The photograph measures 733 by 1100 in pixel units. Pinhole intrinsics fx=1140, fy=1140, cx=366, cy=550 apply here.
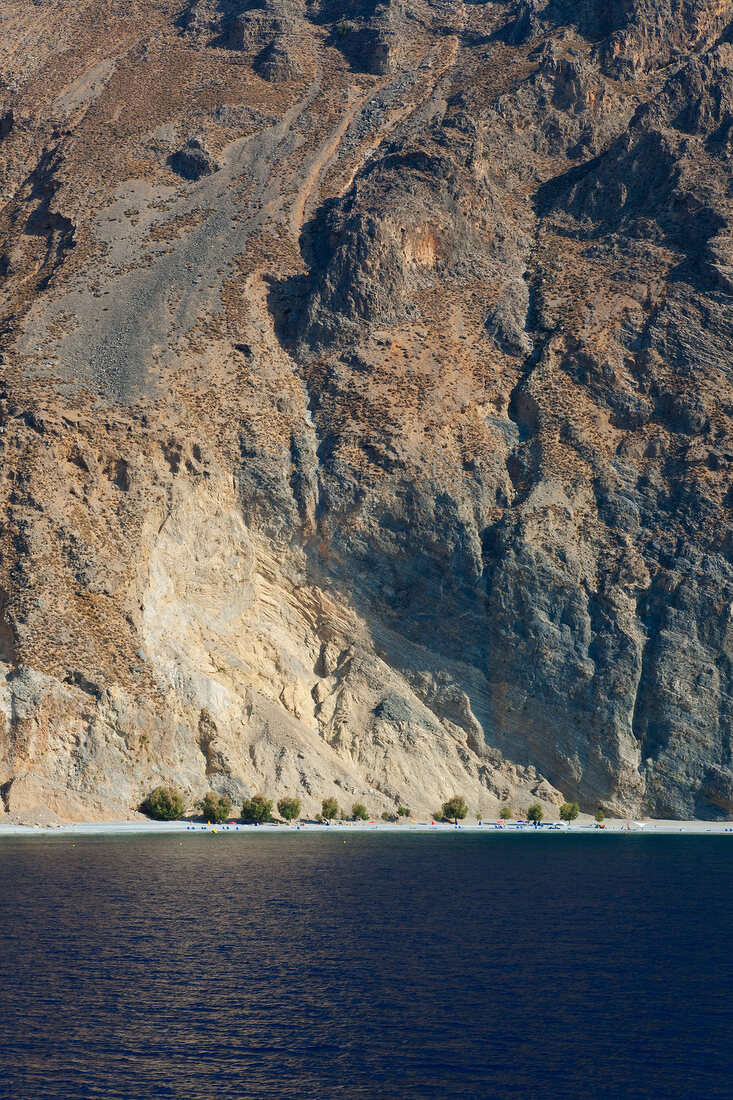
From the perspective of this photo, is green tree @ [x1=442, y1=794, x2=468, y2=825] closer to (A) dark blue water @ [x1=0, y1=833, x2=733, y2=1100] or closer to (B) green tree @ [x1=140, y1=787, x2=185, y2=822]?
(B) green tree @ [x1=140, y1=787, x2=185, y2=822]

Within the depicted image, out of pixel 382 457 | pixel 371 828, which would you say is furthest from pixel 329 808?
pixel 382 457

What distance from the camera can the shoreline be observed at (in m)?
67.1

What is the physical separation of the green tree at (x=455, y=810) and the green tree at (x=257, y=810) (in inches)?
506

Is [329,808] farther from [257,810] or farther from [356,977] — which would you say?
[356,977]

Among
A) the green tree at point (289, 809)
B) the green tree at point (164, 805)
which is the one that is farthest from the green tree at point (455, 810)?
the green tree at point (164, 805)

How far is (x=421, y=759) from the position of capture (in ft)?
269

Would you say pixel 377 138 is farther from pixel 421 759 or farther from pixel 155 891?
pixel 155 891

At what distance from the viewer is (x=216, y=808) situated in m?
71.6

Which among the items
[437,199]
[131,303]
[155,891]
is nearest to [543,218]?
[437,199]

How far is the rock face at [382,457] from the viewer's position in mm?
77750

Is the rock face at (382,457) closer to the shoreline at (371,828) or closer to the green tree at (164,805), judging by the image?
the green tree at (164,805)

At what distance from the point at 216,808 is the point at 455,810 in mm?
17262

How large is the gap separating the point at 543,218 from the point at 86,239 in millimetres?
43137

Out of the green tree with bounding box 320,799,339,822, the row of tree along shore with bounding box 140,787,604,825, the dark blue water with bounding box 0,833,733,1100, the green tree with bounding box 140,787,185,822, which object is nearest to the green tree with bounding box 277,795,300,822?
the row of tree along shore with bounding box 140,787,604,825
